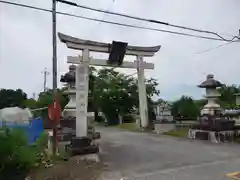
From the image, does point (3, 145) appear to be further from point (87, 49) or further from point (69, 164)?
point (87, 49)

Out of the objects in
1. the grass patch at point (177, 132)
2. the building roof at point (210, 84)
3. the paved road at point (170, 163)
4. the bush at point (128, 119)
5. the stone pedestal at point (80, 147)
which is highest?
the building roof at point (210, 84)

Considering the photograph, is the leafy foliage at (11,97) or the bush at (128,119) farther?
the leafy foliage at (11,97)

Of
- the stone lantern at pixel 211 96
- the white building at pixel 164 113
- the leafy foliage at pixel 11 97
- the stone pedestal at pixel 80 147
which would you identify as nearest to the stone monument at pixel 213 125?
the stone lantern at pixel 211 96

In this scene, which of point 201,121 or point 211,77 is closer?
point 201,121

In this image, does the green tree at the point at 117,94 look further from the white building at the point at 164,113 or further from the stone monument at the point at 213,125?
the stone monument at the point at 213,125

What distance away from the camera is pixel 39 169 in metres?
7.77

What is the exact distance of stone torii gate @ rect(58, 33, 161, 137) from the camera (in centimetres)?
1102

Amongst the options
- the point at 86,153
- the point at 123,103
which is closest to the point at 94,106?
the point at 123,103

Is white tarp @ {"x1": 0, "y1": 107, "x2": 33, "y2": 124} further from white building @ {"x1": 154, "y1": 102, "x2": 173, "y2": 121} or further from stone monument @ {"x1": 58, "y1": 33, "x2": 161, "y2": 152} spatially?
white building @ {"x1": 154, "y1": 102, "x2": 173, "y2": 121}

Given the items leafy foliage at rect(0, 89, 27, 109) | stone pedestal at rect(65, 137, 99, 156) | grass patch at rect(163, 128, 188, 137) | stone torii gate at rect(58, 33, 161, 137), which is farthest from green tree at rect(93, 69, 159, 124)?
leafy foliage at rect(0, 89, 27, 109)

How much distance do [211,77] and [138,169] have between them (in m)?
10.3

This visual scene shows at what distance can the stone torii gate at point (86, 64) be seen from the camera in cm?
1102

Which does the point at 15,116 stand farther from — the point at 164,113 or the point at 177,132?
the point at 164,113

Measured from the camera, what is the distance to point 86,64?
1748cm
